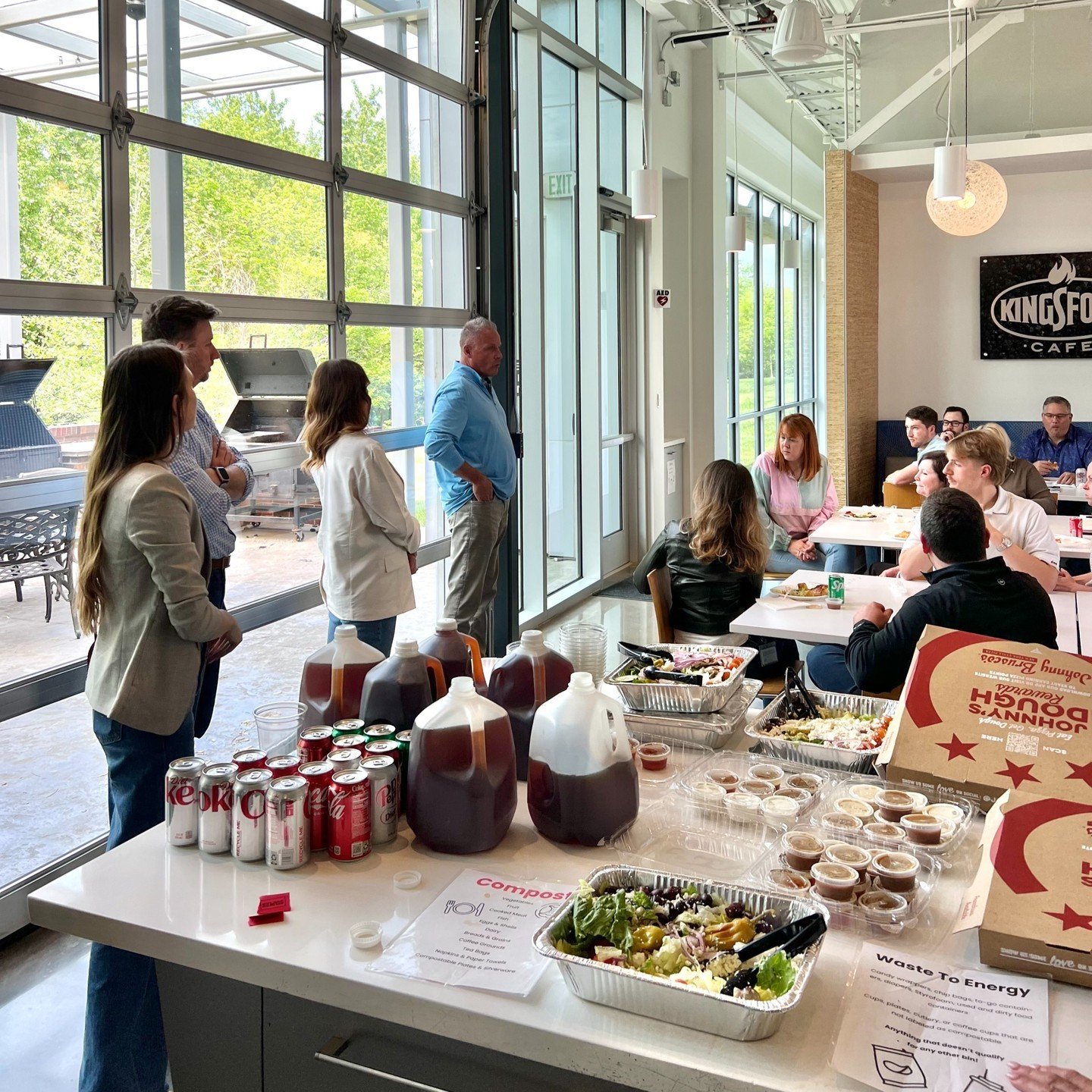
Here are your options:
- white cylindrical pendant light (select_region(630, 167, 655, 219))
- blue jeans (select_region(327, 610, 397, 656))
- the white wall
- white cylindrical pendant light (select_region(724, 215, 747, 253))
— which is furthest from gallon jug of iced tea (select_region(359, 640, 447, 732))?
the white wall

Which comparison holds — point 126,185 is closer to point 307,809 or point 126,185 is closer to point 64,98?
point 64,98

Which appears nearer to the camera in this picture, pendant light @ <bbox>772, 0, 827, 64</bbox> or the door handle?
the door handle

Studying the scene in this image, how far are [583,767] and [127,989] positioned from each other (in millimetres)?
1162

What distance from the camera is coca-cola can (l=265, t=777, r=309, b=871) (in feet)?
5.49

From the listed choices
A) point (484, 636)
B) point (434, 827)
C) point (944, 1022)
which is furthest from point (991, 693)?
point (484, 636)

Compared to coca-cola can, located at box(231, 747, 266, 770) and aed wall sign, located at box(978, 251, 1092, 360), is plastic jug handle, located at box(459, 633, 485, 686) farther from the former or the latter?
aed wall sign, located at box(978, 251, 1092, 360)

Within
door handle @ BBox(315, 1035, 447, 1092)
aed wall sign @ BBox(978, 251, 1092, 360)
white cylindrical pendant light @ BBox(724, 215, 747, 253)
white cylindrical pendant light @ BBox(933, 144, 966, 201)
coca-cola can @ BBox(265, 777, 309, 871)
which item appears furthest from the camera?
aed wall sign @ BBox(978, 251, 1092, 360)

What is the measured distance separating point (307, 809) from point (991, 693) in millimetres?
1163

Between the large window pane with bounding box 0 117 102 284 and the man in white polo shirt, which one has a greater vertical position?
the large window pane with bounding box 0 117 102 284

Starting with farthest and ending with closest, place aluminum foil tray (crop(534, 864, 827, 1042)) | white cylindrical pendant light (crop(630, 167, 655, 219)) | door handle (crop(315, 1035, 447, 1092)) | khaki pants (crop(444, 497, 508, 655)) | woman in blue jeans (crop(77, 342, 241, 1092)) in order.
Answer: white cylindrical pendant light (crop(630, 167, 655, 219)) < khaki pants (crop(444, 497, 508, 655)) < woman in blue jeans (crop(77, 342, 241, 1092)) < door handle (crop(315, 1035, 447, 1092)) < aluminum foil tray (crop(534, 864, 827, 1042))

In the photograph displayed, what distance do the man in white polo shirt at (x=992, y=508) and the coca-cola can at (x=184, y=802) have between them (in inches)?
127

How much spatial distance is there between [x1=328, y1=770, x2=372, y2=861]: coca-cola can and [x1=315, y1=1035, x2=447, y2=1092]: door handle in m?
0.30

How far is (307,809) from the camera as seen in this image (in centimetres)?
173

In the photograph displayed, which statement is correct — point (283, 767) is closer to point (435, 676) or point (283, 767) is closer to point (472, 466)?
point (435, 676)
